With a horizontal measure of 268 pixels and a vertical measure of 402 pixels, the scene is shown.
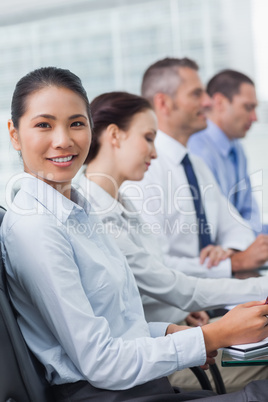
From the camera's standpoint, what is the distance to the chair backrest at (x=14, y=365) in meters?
1.20

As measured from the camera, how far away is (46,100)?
4.36ft

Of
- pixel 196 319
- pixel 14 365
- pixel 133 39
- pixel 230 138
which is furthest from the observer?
pixel 133 39

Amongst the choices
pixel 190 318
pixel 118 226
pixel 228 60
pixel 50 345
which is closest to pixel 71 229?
pixel 50 345

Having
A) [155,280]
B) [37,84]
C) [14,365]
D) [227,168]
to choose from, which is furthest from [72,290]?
[227,168]

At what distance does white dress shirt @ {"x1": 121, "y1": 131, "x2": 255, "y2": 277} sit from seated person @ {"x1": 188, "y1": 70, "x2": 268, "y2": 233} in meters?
0.73

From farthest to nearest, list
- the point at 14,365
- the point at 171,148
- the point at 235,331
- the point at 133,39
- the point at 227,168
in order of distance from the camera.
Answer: the point at 133,39 < the point at 227,168 < the point at 171,148 < the point at 235,331 < the point at 14,365

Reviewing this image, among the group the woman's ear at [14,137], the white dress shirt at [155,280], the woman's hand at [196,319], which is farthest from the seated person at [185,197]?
the woman's ear at [14,137]

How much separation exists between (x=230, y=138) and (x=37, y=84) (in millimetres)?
2867

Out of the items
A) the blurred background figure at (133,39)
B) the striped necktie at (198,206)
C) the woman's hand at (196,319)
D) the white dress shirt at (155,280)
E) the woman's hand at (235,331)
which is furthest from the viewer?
the blurred background figure at (133,39)

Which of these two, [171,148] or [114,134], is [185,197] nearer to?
[171,148]

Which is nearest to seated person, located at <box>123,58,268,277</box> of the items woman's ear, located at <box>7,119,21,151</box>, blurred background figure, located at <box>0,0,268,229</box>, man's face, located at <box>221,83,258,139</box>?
man's face, located at <box>221,83,258,139</box>

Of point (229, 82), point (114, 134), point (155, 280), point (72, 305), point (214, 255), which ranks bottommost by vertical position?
point (214, 255)

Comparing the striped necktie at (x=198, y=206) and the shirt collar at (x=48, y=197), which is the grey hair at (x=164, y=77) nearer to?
the striped necktie at (x=198, y=206)

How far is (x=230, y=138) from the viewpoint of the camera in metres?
4.07
